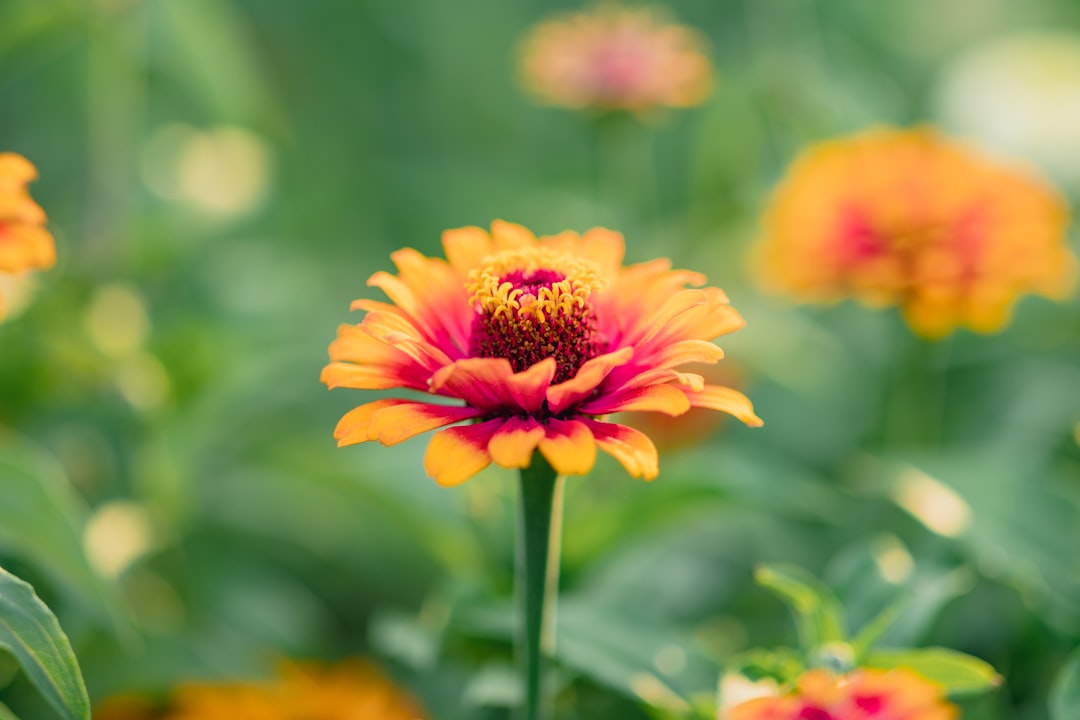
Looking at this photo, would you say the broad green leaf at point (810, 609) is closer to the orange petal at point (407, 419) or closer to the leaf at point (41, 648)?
the orange petal at point (407, 419)

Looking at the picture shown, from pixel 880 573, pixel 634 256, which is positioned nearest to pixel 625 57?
pixel 634 256

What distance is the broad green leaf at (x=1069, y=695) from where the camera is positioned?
0.71 metres

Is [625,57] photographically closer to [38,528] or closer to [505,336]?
[505,336]

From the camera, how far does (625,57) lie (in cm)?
147

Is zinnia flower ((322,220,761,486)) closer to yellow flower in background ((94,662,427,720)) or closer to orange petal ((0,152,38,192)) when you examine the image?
orange petal ((0,152,38,192))

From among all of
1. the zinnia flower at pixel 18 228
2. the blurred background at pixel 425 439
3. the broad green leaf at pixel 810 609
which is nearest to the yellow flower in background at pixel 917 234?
the blurred background at pixel 425 439

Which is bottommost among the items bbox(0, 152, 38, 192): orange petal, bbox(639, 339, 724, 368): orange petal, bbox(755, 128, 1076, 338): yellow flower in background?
bbox(639, 339, 724, 368): orange petal

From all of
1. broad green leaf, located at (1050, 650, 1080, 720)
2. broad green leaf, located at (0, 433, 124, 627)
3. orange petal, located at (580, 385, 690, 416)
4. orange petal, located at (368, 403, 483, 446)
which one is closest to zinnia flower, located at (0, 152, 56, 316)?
broad green leaf, located at (0, 433, 124, 627)

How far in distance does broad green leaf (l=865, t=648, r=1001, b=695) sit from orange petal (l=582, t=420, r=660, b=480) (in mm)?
264

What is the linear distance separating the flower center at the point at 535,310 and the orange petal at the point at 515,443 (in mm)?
90

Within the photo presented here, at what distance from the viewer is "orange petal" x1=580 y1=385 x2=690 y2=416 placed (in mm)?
589

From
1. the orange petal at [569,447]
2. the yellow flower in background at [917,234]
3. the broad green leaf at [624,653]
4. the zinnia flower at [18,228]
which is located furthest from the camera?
the yellow flower in background at [917,234]

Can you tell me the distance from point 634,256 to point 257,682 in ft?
2.49

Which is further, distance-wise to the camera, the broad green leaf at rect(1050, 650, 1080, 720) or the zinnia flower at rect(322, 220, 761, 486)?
the broad green leaf at rect(1050, 650, 1080, 720)
